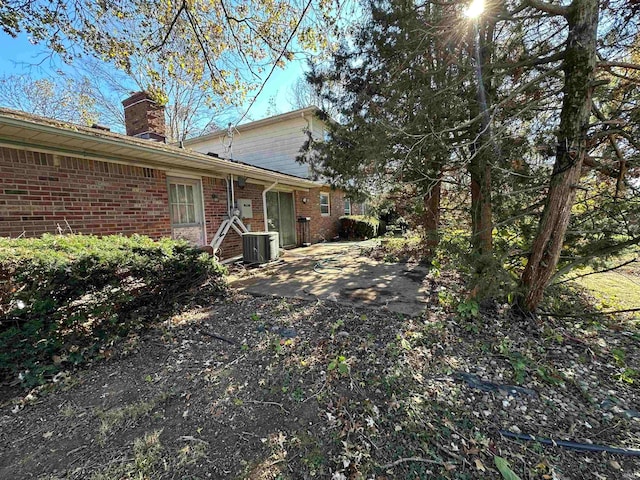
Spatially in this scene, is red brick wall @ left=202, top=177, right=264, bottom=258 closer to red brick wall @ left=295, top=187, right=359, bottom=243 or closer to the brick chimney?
the brick chimney

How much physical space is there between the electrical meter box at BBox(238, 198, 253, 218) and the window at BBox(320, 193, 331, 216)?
493 cm

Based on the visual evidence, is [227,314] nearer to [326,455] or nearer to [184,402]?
[184,402]

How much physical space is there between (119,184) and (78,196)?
2.11ft

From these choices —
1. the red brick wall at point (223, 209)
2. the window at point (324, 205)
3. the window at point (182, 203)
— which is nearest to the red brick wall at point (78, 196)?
the window at point (182, 203)

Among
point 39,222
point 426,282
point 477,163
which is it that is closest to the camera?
point 477,163

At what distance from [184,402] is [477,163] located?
4234 millimetres

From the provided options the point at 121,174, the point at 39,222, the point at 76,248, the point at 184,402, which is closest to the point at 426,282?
the point at 184,402

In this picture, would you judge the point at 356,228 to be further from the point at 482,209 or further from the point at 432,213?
the point at 482,209

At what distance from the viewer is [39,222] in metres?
4.03

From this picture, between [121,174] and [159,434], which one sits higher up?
[121,174]

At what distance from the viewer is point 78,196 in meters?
4.39

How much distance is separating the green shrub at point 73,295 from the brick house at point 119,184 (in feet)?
4.76

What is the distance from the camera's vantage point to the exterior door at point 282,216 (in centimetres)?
933

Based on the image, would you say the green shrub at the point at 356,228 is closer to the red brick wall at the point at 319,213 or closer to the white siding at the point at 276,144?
the red brick wall at the point at 319,213
